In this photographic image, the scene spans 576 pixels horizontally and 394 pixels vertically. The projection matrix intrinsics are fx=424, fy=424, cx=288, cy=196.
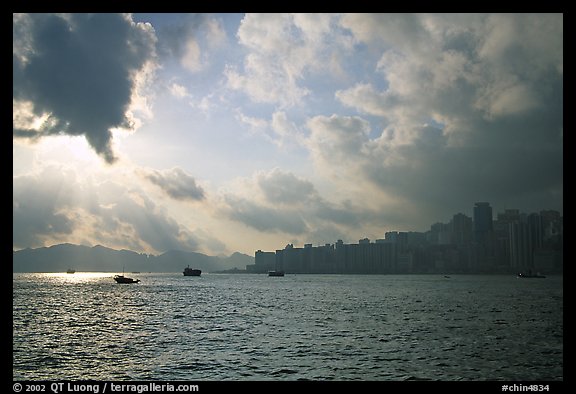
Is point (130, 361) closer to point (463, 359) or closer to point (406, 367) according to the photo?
point (406, 367)

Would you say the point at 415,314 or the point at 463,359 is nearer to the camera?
the point at 463,359

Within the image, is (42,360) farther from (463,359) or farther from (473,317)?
(473,317)
